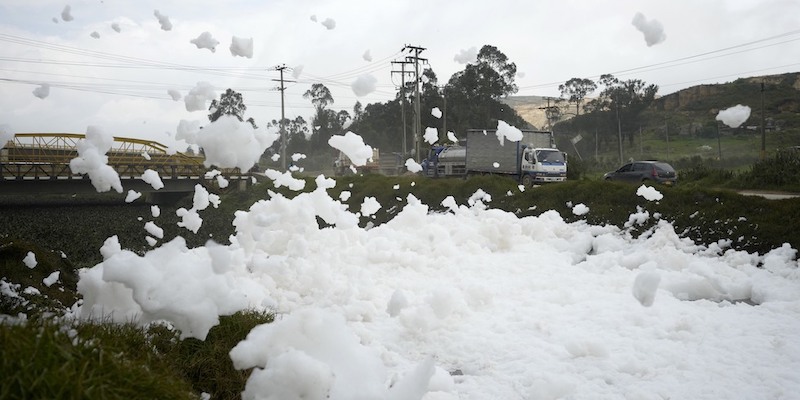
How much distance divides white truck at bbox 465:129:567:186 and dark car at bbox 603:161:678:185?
8.87 ft

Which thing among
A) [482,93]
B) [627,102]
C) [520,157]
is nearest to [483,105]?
[482,93]

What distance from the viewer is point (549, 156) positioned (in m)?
26.9

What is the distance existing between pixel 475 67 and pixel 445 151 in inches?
946

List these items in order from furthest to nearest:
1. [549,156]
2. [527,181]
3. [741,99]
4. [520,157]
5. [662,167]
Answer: [741,99] → [520,157] → [527,181] → [549,156] → [662,167]

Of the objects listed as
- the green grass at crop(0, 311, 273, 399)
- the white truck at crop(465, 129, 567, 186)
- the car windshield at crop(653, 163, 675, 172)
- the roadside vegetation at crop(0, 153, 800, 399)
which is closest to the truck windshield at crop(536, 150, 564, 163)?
the white truck at crop(465, 129, 567, 186)

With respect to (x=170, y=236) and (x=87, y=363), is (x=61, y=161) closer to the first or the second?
(x=170, y=236)

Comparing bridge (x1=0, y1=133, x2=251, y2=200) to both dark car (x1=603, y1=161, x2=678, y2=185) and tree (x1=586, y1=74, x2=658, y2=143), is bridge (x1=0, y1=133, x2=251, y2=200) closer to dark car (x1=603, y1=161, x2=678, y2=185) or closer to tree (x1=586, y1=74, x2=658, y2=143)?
dark car (x1=603, y1=161, x2=678, y2=185)

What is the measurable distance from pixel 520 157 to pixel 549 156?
67.4 inches

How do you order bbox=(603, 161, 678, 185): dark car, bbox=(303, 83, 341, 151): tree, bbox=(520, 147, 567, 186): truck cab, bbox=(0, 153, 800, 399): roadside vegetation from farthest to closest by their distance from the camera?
bbox=(303, 83, 341, 151): tree
bbox=(520, 147, 567, 186): truck cab
bbox=(603, 161, 678, 185): dark car
bbox=(0, 153, 800, 399): roadside vegetation

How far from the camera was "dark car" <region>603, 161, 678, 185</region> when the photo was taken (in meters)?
25.0

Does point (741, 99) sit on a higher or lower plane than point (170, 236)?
higher

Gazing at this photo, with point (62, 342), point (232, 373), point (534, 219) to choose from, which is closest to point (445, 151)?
point (534, 219)

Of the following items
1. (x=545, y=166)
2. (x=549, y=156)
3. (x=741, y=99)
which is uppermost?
(x=741, y=99)

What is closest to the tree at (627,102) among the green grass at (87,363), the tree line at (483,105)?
the tree line at (483,105)
